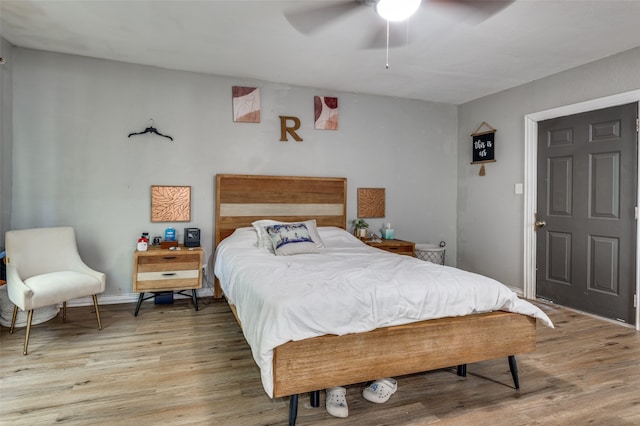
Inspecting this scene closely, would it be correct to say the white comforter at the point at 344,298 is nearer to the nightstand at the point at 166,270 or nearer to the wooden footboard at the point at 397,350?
the wooden footboard at the point at 397,350

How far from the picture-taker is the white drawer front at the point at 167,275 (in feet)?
10.8

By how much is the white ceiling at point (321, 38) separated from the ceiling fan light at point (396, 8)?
1.34ft

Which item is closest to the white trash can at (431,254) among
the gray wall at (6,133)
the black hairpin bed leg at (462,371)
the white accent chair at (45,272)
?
the black hairpin bed leg at (462,371)

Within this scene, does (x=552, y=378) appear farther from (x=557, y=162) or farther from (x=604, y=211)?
(x=557, y=162)

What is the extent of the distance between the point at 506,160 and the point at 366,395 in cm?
346

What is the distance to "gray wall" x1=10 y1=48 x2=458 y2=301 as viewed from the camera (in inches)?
134

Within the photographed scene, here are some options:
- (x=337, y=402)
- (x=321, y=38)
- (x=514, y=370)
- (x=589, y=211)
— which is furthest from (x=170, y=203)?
(x=589, y=211)

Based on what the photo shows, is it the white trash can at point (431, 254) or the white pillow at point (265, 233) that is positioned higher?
the white pillow at point (265, 233)

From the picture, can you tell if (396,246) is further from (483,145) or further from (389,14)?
(389,14)

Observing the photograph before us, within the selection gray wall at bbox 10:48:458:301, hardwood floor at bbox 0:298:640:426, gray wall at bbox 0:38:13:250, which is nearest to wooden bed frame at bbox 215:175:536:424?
hardwood floor at bbox 0:298:640:426

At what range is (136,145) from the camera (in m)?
3.69

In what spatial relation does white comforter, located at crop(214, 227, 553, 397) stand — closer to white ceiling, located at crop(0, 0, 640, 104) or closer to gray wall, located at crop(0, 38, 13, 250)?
white ceiling, located at crop(0, 0, 640, 104)

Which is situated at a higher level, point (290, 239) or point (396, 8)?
point (396, 8)

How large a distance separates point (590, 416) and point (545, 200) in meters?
2.58
